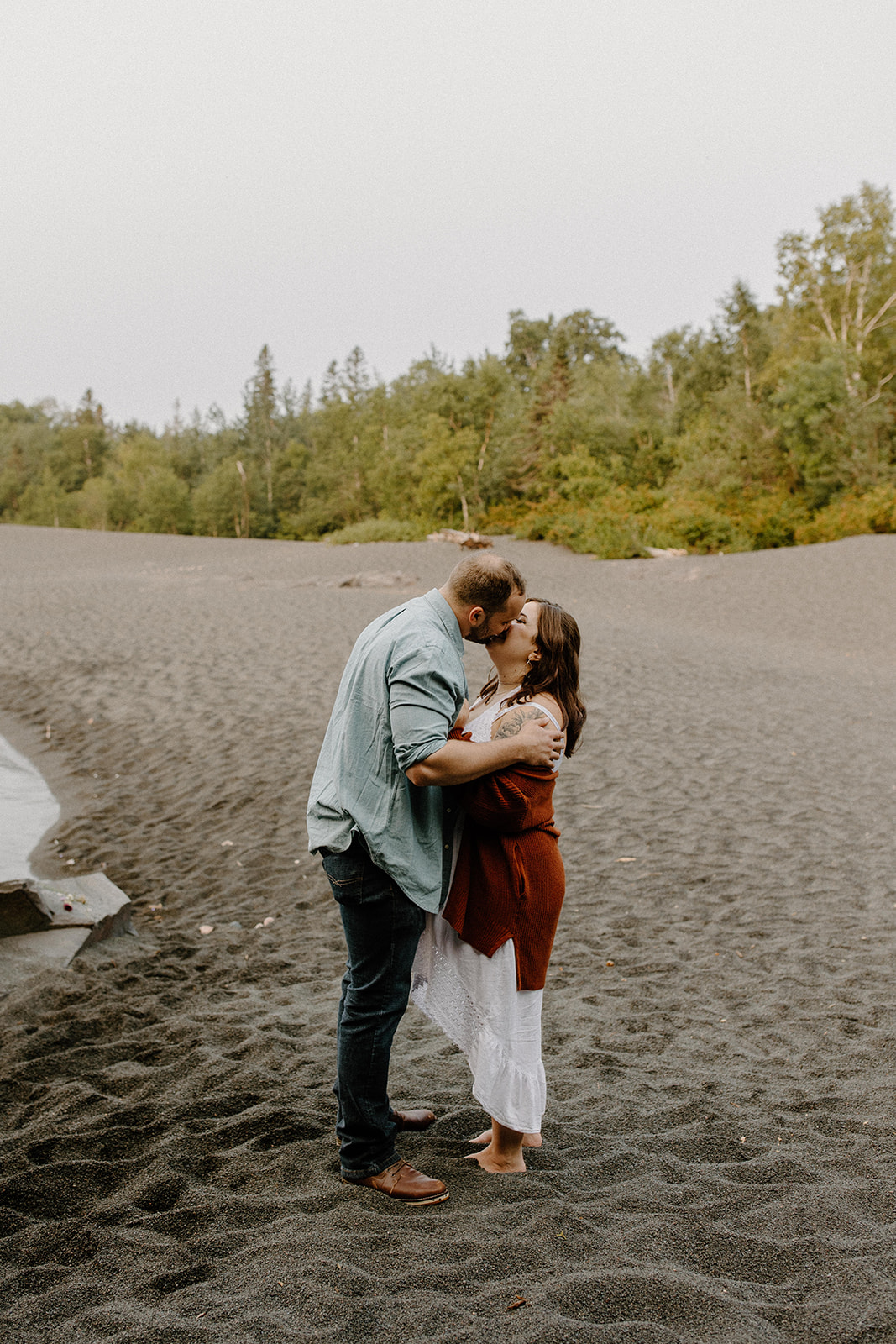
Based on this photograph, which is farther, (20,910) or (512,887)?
(20,910)

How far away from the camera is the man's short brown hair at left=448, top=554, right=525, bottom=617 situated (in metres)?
2.66

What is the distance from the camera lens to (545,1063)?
4184 mm

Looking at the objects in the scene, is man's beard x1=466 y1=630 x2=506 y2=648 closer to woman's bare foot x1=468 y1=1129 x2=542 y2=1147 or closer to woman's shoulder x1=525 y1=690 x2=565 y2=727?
woman's shoulder x1=525 y1=690 x2=565 y2=727

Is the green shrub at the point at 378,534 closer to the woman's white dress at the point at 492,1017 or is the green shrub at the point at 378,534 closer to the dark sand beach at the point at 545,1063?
the dark sand beach at the point at 545,1063

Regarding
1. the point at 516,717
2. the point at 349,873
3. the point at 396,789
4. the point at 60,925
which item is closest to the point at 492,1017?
the point at 349,873

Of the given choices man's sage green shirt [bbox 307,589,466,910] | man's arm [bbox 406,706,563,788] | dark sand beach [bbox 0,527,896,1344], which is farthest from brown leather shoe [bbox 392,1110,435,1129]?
man's arm [bbox 406,706,563,788]

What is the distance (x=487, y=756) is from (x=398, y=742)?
24cm

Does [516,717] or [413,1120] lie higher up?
[516,717]

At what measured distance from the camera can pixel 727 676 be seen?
13.0 meters

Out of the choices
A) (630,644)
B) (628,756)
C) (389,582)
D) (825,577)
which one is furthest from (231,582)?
(628,756)

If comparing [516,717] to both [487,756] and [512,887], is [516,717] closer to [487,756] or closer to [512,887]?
[487,756]

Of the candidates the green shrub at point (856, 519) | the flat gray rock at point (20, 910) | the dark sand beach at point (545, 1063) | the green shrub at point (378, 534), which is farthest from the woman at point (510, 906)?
the green shrub at point (378, 534)

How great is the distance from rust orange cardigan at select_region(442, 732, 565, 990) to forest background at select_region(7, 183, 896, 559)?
2278cm

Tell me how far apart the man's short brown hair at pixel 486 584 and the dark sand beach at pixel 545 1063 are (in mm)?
1756
